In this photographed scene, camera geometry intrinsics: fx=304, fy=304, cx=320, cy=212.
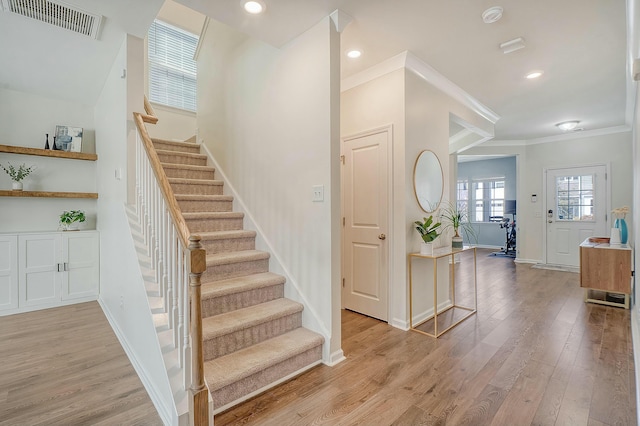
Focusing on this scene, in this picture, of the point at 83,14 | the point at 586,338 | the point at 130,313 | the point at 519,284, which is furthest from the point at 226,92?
the point at 519,284

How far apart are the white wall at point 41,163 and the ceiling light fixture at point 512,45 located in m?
5.05

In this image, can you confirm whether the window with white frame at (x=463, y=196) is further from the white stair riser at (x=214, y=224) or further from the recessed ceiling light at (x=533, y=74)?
the white stair riser at (x=214, y=224)

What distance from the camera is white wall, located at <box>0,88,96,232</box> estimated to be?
3.69m

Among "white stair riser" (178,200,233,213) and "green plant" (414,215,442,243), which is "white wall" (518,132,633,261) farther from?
"white stair riser" (178,200,233,213)

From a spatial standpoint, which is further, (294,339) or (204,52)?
(204,52)

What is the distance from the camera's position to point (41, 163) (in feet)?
12.8

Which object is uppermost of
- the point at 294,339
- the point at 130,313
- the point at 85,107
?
the point at 85,107

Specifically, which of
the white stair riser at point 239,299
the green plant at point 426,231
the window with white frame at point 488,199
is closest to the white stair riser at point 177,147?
the white stair riser at point 239,299

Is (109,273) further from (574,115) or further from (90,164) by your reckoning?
(574,115)

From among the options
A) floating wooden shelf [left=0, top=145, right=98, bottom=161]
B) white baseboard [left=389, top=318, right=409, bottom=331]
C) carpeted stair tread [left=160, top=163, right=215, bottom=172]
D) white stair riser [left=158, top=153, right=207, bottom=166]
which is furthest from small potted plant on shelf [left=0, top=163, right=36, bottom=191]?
white baseboard [left=389, top=318, right=409, bottom=331]

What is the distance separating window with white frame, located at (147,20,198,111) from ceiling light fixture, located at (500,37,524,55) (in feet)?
16.3

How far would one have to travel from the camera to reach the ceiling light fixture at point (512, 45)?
2707 millimetres

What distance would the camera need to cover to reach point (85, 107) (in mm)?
4164

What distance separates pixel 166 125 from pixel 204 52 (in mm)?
1518
